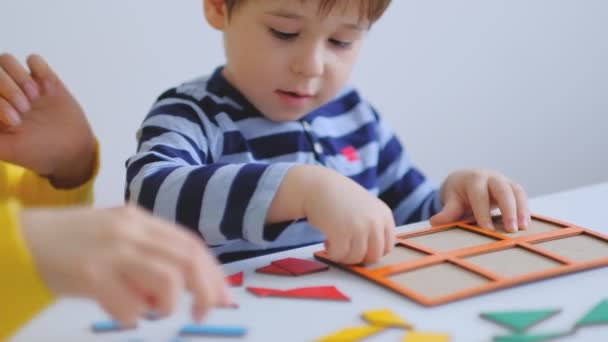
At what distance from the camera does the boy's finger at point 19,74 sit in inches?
33.9

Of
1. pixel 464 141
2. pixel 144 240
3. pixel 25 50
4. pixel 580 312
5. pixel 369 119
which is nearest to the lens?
pixel 144 240

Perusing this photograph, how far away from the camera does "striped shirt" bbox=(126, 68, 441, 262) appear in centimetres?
64

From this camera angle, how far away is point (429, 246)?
2.08 ft

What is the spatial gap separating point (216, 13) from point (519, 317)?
534mm

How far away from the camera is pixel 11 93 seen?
85 cm

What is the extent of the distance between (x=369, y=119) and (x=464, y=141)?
0.88 metres

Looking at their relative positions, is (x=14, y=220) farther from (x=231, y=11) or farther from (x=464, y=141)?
(x=464, y=141)

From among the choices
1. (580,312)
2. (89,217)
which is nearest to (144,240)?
(89,217)

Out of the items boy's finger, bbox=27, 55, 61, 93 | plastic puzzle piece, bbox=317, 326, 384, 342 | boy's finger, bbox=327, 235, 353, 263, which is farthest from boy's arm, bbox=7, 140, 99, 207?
plastic puzzle piece, bbox=317, 326, 384, 342

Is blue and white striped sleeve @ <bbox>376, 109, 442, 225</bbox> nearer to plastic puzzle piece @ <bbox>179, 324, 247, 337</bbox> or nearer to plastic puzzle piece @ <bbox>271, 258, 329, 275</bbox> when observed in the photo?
plastic puzzle piece @ <bbox>271, 258, 329, 275</bbox>

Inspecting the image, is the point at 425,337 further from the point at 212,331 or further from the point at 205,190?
the point at 205,190

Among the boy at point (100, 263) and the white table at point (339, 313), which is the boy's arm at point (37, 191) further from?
the boy at point (100, 263)

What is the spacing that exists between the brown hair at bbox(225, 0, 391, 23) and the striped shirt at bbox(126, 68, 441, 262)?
0.11 m

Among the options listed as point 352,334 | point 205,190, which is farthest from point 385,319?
point 205,190
